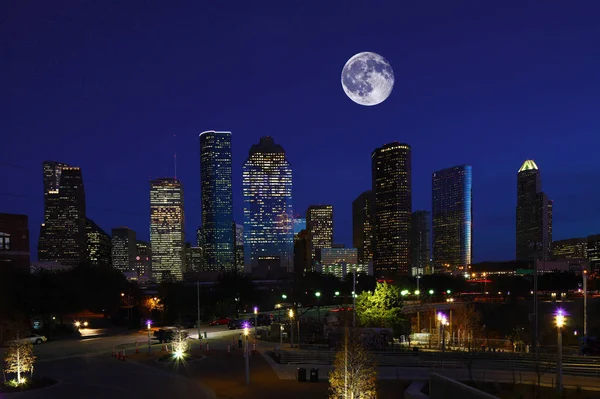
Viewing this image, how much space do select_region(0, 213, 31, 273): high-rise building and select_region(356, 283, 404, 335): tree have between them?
137 feet

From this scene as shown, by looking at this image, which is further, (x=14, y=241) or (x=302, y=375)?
(x=14, y=241)

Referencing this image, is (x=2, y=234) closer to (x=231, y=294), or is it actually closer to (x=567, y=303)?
(x=231, y=294)

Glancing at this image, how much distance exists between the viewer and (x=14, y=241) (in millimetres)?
63344

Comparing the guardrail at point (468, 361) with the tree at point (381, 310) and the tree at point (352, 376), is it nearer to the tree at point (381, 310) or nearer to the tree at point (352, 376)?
the tree at point (352, 376)

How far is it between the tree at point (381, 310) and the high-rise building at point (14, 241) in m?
41.7

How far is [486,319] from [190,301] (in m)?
52.9

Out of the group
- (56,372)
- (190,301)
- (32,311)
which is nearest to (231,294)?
(190,301)

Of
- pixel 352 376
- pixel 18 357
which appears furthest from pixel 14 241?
pixel 352 376

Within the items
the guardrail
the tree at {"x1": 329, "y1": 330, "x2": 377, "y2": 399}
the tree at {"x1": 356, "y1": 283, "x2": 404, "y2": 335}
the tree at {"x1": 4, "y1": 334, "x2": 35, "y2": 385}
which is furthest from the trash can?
the tree at {"x1": 356, "y1": 283, "x2": 404, "y2": 335}

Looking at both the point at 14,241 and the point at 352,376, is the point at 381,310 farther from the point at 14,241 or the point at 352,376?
the point at 14,241

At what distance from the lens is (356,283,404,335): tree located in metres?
50.1

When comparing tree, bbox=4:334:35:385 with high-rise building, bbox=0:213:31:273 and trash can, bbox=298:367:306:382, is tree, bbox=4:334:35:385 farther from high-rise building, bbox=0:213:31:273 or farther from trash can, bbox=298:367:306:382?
high-rise building, bbox=0:213:31:273

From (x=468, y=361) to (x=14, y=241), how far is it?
→ 57.9m

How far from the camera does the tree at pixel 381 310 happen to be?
164 ft
